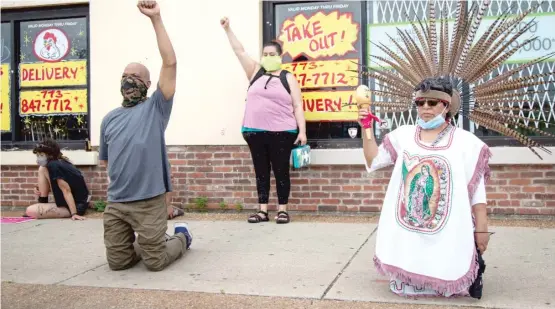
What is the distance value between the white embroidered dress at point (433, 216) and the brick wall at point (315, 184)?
3.00 metres

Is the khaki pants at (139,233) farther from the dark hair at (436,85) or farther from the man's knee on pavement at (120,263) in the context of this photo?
the dark hair at (436,85)

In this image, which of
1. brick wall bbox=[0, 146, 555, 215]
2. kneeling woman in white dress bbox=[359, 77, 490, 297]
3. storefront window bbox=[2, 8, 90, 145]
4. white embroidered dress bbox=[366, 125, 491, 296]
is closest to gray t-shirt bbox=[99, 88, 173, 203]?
kneeling woman in white dress bbox=[359, 77, 490, 297]

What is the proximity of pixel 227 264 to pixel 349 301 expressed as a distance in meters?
1.34

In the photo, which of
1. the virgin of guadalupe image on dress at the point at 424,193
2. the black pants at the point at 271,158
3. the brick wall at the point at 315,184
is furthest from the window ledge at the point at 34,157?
the virgin of guadalupe image on dress at the point at 424,193

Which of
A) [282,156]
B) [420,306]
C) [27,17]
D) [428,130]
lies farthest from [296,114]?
[27,17]

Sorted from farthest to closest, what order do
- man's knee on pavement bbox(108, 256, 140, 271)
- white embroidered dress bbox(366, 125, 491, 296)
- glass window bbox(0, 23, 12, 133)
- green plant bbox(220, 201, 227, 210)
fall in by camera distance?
1. glass window bbox(0, 23, 12, 133)
2. green plant bbox(220, 201, 227, 210)
3. man's knee on pavement bbox(108, 256, 140, 271)
4. white embroidered dress bbox(366, 125, 491, 296)

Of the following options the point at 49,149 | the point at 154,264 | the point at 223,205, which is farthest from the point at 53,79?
the point at 154,264

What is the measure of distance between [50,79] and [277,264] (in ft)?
16.2

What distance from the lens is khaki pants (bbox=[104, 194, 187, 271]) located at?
4.61 m

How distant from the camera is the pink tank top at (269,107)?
6477 millimetres

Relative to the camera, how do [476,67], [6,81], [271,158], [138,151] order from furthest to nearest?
[6,81]
[271,158]
[138,151]
[476,67]

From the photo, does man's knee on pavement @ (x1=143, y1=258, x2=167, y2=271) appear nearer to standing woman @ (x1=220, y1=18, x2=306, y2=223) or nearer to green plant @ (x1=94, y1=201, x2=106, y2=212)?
standing woman @ (x1=220, y1=18, x2=306, y2=223)

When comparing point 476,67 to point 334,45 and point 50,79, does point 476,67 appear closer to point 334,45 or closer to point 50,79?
point 334,45

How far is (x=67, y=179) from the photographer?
7.14 meters
